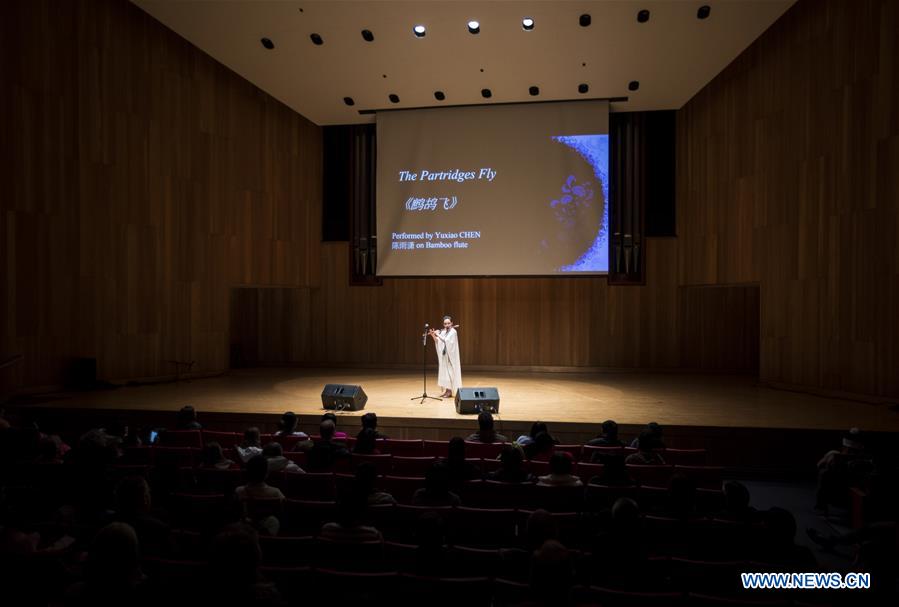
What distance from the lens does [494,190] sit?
1102 centimetres

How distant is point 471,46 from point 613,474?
289 inches

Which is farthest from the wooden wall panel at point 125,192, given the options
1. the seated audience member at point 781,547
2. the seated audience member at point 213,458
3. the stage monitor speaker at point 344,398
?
the seated audience member at point 781,547

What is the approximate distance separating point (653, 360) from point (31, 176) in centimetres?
1055

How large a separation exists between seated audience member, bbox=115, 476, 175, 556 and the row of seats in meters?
2.30

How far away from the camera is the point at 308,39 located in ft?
30.6

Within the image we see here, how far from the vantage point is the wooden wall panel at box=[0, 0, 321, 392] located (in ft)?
25.7

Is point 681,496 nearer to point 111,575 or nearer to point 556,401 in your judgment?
point 111,575

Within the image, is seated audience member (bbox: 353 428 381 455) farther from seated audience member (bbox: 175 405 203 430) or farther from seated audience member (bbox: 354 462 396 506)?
seated audience member (bbox: 175 405 203 430)

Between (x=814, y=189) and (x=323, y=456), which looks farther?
Result: (x=814, y=189)

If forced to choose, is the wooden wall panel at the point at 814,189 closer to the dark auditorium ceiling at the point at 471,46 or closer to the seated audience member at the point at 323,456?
the dark auditorium ceiling at the point at 471,46

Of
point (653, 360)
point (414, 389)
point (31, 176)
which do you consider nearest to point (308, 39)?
point (31, 176)

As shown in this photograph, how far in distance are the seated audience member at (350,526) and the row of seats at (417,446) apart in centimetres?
208

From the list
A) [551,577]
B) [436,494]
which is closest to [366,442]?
[436,494]

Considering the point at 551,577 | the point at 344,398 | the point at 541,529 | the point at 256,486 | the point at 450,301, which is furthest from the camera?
the point at 450,301
